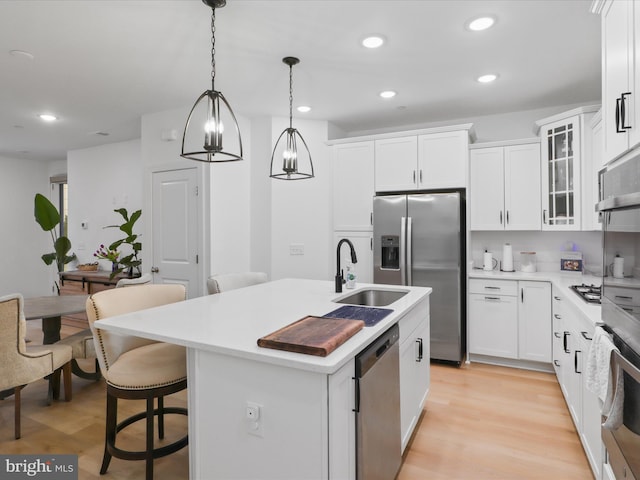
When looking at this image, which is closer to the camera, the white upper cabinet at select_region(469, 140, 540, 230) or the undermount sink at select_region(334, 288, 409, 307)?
the undermount sink at select_region(334, 288, 409, 307)

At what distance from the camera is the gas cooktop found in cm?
231

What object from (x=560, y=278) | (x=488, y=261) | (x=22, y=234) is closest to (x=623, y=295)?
(x=560, y=278)

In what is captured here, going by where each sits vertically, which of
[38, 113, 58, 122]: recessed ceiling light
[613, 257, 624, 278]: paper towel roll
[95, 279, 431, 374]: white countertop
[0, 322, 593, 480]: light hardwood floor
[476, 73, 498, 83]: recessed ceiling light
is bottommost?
[0, 322, 593, 480]: light hardwood floor

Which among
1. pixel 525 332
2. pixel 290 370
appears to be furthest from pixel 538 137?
pixel 290 370

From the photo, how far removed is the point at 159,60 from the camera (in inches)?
115

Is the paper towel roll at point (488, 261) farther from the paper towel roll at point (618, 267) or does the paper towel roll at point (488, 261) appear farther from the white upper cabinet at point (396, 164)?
the paper towel roll at point (618, 267)

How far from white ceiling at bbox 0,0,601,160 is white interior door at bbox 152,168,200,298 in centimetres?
83

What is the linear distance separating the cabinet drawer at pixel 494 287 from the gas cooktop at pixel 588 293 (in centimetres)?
70

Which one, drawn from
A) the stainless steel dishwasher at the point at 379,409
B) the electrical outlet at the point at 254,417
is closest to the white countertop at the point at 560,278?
the stainless steel dishwasher at the point at 379,409

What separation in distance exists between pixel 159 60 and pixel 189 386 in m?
2.51

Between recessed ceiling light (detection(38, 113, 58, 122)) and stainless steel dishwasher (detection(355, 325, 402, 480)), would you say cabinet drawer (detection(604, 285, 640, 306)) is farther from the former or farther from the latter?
recessed ceiling light (detection(38, 113, 58, 122))

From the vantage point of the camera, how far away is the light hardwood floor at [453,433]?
2104 mm

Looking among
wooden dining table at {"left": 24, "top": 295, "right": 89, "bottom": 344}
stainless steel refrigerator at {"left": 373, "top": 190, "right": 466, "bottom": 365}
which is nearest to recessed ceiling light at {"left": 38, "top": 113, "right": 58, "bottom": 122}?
wooden dining table at {"left": 24, "top": 295, "right": 89, "bottom": 344}

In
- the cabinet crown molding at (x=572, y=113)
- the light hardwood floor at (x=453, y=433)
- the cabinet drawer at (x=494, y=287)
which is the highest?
the cabinet crown molding at (x=572, y=113)
